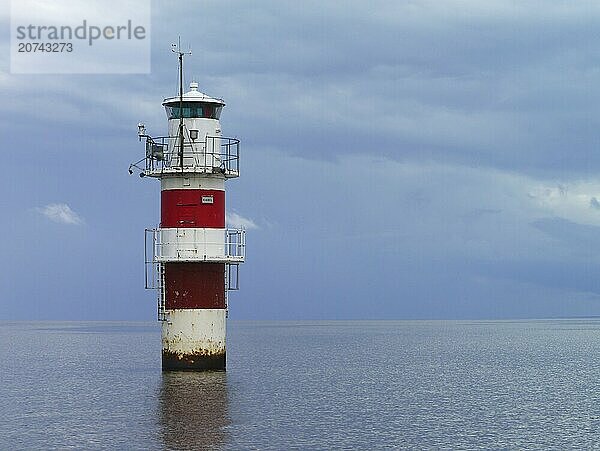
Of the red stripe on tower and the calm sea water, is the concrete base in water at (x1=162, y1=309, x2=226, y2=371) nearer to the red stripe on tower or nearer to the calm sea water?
the calm sea water

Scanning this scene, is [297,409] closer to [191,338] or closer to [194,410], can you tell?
[194,410]

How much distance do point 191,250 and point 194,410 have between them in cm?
806

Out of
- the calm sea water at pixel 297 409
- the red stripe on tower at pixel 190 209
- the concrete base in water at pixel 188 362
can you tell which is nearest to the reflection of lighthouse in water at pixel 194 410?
the calm sea water at pixel 297 409

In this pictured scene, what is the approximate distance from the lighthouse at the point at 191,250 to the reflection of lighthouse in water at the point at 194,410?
63 centimetres

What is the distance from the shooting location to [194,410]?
38.2 metres

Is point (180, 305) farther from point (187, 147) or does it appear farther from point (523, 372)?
point (523, 372)

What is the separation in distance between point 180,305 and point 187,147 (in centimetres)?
678

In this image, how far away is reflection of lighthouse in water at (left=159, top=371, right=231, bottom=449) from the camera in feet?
107

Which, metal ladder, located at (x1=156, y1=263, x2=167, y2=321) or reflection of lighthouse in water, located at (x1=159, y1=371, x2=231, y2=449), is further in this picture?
metal ladder, located at (x1=156, y1=263, x2=167, y2=321)

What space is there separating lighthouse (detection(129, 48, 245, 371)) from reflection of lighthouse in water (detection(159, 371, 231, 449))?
24.8 inches

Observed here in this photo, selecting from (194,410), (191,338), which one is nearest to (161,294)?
(191,338)

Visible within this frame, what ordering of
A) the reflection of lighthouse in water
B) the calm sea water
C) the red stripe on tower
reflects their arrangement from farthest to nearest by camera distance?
the red stripe on tower
the calm sea water
the reflection of lighthouse in water

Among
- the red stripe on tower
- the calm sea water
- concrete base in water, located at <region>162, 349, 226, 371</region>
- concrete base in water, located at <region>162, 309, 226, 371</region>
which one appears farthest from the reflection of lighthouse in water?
the red stripe on tower

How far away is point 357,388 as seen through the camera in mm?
50281
